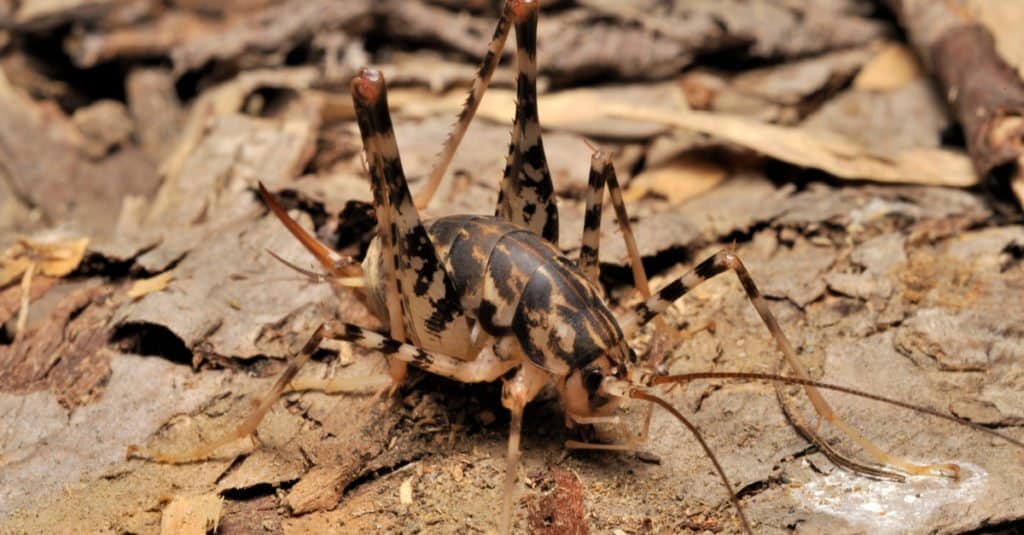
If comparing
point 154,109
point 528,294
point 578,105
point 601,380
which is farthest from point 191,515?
point 154,109

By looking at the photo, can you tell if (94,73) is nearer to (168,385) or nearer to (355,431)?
(168,385)

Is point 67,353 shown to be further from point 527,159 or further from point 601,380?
point 601,380

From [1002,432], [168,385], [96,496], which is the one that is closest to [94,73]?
[168,385]

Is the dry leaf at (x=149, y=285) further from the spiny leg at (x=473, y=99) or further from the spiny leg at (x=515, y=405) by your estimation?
the spiny leg at (x=515, y=405)

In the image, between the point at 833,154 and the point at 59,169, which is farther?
the point at 59,169

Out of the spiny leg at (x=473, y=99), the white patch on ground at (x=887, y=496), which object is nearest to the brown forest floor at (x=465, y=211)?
the white patch on ground at (x=887, y=496)
